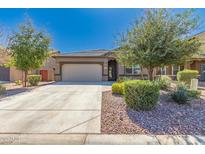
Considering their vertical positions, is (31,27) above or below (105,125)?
above

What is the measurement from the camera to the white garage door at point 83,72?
70.6 ft

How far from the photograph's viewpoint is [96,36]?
22.8 metres

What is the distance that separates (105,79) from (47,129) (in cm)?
1665

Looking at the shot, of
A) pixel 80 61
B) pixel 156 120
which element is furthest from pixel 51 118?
pixel 80 61

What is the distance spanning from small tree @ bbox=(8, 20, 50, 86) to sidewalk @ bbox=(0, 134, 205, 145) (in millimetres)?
11849

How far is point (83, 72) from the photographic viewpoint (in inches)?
850

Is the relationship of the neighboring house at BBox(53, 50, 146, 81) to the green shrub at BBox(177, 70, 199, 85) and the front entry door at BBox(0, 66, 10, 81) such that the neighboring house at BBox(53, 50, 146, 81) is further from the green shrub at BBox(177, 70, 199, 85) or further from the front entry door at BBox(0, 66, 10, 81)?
the front entry door at BBox(0, 66, 10, 81)

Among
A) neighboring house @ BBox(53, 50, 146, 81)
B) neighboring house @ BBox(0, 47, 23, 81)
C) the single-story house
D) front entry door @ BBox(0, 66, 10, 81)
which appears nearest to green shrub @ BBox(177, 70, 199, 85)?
the single-story house

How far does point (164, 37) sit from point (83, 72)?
14.2 meters

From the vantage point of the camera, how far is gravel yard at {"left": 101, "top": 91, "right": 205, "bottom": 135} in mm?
5133
